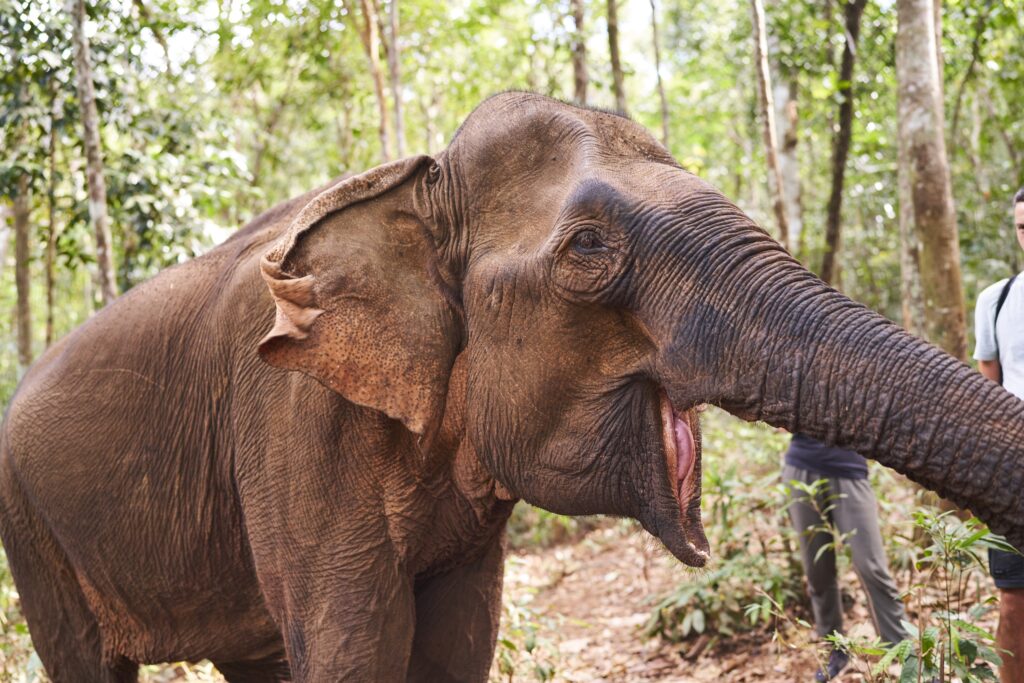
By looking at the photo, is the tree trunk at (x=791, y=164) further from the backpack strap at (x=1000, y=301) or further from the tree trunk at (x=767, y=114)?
the backpack strap at (x=1000, y=301)

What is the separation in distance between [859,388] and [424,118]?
57.9ft

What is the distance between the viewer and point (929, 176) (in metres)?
6.18

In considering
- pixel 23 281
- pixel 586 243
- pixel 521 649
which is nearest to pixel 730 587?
pixel 521 649

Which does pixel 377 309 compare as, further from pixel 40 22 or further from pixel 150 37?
pixel 150 37

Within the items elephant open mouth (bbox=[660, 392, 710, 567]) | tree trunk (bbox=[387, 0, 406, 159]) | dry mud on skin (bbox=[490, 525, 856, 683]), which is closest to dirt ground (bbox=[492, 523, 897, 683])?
dry mud on skin (bbox=[490, 525, 856, 683])

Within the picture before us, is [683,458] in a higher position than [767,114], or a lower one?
higher

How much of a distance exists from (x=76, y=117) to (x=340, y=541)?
608 cm

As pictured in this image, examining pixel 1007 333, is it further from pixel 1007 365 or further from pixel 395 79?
pixel 395 79

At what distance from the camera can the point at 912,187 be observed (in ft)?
20.6

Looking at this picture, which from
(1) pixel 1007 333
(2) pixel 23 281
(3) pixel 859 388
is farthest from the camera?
(2) pixel 23 281

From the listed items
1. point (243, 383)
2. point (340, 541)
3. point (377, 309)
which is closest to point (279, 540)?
point (340, 541)

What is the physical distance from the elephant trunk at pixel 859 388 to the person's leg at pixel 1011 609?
183 cm

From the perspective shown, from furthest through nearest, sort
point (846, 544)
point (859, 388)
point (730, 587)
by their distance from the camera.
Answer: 1. point (730, 587)
2. point (846, 544)
3. point (859, 388)

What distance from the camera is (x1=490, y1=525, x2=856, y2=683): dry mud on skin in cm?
561
